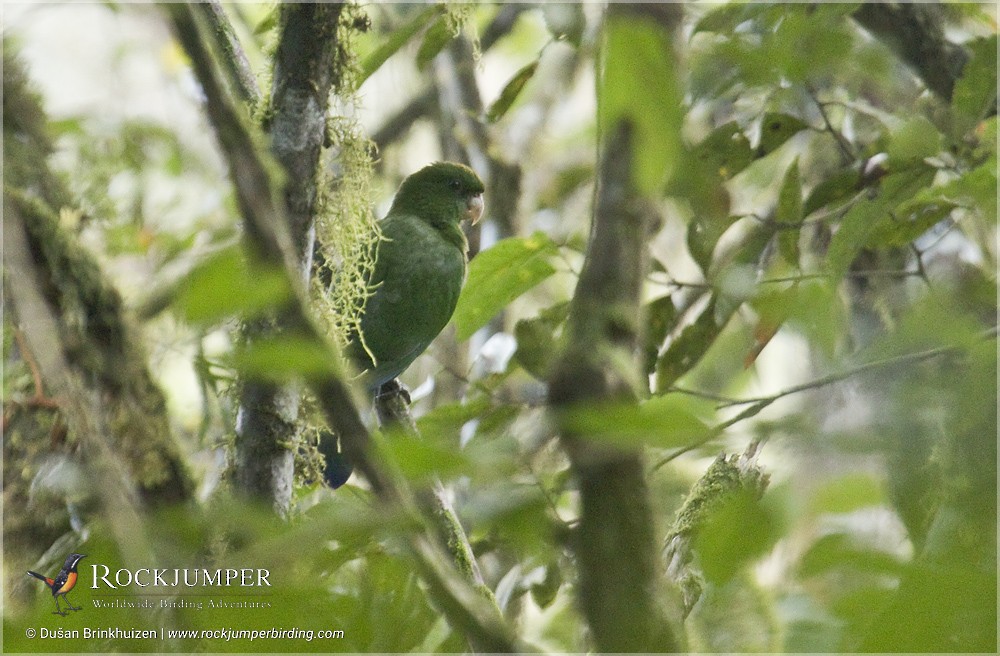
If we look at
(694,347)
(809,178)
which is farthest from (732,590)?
(809,178)

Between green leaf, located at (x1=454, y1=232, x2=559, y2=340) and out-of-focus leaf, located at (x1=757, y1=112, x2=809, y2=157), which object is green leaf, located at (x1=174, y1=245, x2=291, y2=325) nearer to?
green leaf, located at (x1=454, y1=232, x2=559, y2=340)

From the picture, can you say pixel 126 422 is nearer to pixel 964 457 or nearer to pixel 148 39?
pixel 964 457

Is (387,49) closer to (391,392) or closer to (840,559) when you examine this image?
(391,392)

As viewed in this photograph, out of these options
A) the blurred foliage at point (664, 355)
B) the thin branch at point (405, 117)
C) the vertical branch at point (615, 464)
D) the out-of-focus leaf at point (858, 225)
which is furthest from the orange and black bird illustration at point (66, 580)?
the thin branch at point (405, 117)

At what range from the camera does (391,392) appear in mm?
2881

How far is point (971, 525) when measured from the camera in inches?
41.2

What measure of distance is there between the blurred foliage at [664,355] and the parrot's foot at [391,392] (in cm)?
20

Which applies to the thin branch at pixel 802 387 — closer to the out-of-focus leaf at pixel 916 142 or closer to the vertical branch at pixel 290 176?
the out-of-focus leaf at pixel 916 142

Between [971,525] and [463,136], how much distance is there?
365cm

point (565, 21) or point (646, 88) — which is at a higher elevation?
point (646, 88)

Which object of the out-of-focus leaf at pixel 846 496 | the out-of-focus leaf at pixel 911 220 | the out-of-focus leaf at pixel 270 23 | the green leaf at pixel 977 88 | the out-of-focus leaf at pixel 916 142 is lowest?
the out-of-focus leaf at pixel 911 220

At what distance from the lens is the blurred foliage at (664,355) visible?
711 mm

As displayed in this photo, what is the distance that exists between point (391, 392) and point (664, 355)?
3.03ft

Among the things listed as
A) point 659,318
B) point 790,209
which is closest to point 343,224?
point 659,318
